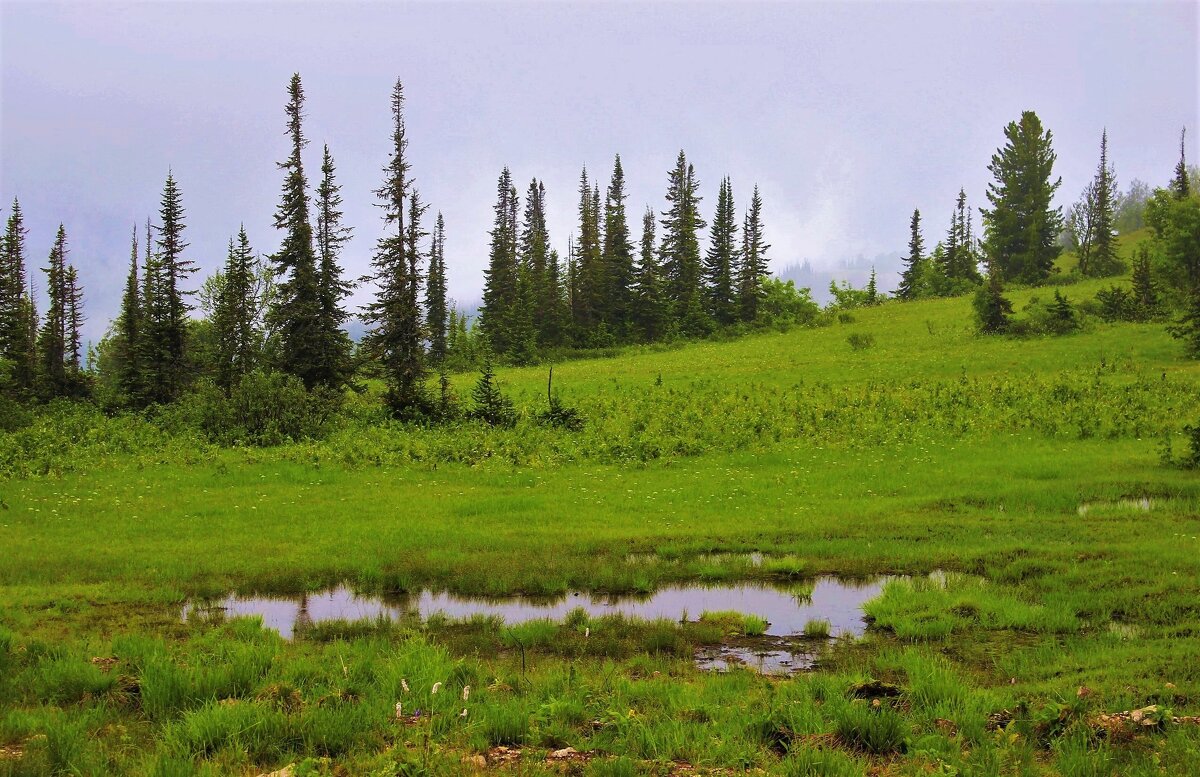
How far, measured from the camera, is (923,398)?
3153 centimetres

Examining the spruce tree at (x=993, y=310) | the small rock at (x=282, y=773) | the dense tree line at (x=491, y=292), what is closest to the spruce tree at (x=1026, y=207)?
the dense tree line at (x=491, y=292)

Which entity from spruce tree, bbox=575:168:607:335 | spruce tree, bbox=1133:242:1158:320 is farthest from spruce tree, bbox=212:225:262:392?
spruce tree, bbox=1133:242:1158:320

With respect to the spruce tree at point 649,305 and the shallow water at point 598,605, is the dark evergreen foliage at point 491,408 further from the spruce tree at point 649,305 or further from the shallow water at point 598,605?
the spruce tree at point 649,305

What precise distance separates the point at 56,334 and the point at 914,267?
96.1 meters

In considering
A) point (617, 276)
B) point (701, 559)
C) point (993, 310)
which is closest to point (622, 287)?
point (617, 276)

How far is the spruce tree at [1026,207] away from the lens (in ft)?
240

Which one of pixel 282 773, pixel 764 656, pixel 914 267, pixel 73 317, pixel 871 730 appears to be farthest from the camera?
pixel 914 267

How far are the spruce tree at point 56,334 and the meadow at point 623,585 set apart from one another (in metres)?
33.7

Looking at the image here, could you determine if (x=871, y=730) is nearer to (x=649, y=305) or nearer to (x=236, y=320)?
(x=236, y=320)

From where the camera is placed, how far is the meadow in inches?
242

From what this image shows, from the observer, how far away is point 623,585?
1218 cm

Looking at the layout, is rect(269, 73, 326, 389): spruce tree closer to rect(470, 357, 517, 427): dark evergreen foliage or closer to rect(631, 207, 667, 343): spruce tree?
rect(470, 357, 517, 427): dark evergreen foliage

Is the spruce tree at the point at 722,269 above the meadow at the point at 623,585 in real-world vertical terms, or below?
above

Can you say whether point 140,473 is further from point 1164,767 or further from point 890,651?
point 1164,767
